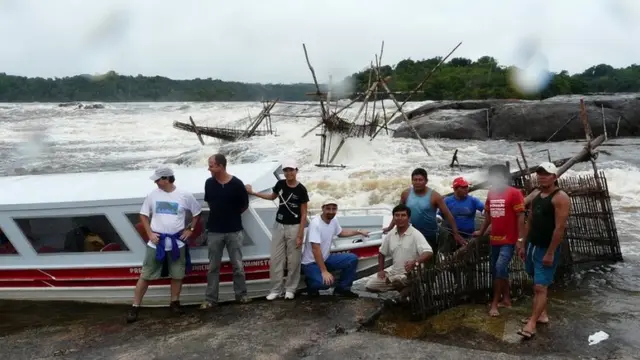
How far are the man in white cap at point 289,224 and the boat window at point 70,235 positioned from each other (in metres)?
2.03

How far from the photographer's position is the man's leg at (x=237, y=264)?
23.1 feet

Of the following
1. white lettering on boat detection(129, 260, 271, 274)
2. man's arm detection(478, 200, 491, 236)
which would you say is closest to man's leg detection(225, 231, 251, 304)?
white lettering on boat detection(129, 260, 271, 274)

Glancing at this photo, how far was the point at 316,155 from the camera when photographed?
88.1 ft

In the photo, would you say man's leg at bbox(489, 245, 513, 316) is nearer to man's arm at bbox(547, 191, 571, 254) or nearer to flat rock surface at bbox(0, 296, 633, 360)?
flat rock surface at bbox(0, 296, 633, 360)

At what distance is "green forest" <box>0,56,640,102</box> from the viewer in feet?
166

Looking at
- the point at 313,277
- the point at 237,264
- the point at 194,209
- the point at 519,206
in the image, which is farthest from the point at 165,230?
the point at 519,206

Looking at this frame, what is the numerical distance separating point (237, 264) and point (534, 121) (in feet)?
105

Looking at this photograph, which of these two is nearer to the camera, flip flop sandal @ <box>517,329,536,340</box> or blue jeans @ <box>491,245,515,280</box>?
flip flop sandal @ <box>517,329,536,340</box>

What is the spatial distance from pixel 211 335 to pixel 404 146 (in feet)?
83.8

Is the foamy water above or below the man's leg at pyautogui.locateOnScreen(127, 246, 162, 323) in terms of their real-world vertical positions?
below

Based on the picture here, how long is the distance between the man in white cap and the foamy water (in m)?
2.37

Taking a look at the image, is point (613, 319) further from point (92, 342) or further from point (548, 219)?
point (92, 342)

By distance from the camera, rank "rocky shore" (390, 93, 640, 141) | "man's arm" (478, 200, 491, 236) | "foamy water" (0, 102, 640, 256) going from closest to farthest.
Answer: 1. "man's arm" (478, 200, 491, 236)
2. "foamy water" (0, 102, 640, 256)
3. "rocky shore" (390, 93, 640, 141)

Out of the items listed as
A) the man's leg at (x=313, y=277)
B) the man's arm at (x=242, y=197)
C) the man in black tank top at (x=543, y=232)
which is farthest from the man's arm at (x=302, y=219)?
the man in black tank top at (x=543, y=232)
